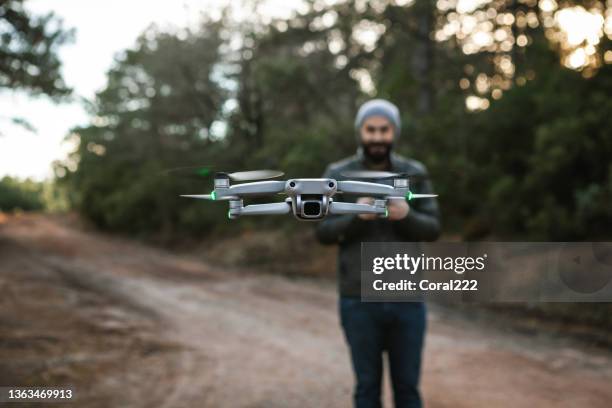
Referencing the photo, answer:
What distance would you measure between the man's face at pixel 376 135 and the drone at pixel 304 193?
4.21 ft

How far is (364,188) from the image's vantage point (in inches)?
38.4

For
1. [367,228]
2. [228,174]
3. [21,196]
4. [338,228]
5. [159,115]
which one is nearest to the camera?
[228,174]

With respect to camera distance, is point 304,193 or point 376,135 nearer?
point 304,193

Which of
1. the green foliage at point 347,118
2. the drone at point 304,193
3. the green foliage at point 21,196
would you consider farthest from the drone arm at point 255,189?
the green foliage at point 21,196

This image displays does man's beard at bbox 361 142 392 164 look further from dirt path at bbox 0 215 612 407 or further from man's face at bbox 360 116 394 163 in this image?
dirt path at bbox 0 215 612 407

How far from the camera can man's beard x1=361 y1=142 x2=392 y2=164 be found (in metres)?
2.24

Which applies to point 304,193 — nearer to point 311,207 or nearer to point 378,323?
point 311,207

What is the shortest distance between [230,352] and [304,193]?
29.7 ft

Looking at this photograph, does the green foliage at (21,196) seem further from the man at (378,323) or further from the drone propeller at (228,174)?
the drone propeller at (228,174)

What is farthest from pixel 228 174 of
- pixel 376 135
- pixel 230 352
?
pixel 230 352

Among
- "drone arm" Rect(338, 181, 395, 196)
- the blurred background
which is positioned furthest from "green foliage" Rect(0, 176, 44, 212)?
"drone arm" Rect(338, 181, 395, 196)

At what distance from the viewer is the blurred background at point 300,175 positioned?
8.17 metres

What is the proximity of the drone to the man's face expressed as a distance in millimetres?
1283

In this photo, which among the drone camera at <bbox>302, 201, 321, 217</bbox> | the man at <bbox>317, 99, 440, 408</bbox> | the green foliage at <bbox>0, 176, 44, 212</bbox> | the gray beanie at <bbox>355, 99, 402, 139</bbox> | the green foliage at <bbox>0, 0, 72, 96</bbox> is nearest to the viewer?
the drone camera at <bbox>302, 201, 321, 217</bbox>
